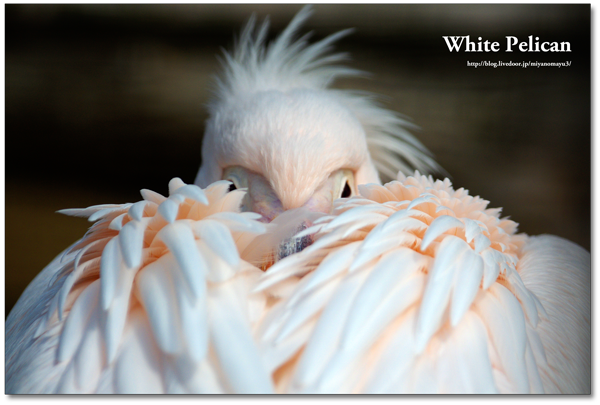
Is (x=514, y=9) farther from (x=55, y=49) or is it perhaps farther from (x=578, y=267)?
(x=55, y=49)

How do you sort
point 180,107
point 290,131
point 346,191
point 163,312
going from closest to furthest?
point 163,312
point 290,131
point 346,191
point 180,107

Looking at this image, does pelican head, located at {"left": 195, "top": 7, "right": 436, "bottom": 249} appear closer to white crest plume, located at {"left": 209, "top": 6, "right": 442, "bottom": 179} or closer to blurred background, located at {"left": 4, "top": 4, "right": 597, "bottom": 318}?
white crest plume, located at {"left": 209, "top": 6, "right": 442, "bottom": 179}

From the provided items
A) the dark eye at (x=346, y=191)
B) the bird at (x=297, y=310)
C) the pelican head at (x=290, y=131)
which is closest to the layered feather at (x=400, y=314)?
the bird at (x=297, y=310)

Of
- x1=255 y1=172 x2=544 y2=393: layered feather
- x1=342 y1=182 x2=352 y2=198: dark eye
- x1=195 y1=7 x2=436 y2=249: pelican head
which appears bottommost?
x1=255 y1=172 x2=544 y2=393: layered feather

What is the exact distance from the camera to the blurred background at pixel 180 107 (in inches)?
58.7

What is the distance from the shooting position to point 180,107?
6.95ft

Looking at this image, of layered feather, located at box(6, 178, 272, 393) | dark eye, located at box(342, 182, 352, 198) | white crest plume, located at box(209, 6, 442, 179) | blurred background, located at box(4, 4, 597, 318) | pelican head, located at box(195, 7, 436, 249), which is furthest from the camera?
blurred background, located at box(4, 4, 597, 318)

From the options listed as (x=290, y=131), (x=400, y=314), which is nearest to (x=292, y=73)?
(x=290, y=131)

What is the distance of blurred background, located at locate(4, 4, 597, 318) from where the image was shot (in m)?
1.49

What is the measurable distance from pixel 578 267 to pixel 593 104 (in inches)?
12.1

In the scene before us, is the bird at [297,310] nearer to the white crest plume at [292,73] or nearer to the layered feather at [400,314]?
the layered feather at [400,314]

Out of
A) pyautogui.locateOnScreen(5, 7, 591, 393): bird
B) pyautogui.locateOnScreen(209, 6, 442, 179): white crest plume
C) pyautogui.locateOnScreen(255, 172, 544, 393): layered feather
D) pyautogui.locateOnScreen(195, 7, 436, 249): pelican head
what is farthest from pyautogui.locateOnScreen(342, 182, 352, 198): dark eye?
pyautogui.locateOnScreen(255, 172, 544, 393): layered feather

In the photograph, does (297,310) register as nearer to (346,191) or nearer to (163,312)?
(163,312)

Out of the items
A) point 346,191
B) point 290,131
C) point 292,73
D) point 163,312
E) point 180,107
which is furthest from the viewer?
point 180,107
